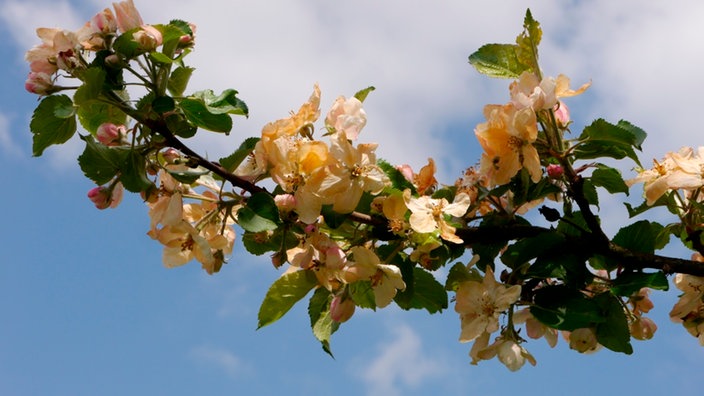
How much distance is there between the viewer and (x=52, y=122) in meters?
1.95

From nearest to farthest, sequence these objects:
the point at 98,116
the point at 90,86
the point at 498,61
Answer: the point at 90,86, the point at 98,116, the point at 498,61

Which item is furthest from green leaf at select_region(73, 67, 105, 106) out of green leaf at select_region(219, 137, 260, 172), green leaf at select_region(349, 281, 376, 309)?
green leaf at select_region(349, 281, 376, 309)

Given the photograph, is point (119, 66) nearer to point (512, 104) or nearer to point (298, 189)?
point (298, 189)

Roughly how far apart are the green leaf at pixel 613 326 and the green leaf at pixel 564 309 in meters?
0.04

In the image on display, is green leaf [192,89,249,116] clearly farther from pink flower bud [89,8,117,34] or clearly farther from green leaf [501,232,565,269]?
green leaf [501,232,565,269]

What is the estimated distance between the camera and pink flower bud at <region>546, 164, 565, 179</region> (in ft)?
6.53

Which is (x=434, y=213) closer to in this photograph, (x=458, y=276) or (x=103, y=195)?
(x=458, y=276)

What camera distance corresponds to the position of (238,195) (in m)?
1.95

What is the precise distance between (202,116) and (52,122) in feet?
1.05

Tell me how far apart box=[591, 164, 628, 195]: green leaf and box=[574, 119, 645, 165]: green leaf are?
0.03 meters

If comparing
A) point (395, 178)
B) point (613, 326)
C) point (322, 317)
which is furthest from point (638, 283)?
point (322, 317)

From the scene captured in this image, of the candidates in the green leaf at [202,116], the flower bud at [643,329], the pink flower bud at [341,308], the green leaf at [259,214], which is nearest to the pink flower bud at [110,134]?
the green leaf at [202,116]

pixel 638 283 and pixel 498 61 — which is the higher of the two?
pixel 498 61

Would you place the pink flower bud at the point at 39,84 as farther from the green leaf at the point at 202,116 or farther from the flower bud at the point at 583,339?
the flower bud at the point at 583,339
